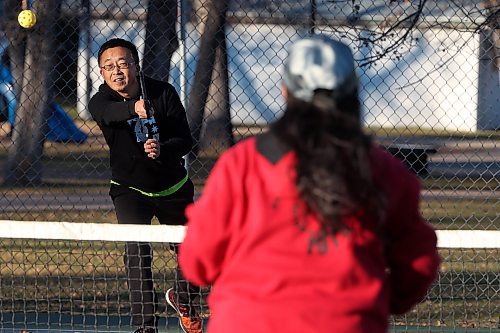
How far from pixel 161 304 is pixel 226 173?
5.06m

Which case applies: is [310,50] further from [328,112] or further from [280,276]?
[280,276]

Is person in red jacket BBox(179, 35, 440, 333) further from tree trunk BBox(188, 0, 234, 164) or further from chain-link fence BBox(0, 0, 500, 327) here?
tree trunk BBox(188, 0, 234, 164)

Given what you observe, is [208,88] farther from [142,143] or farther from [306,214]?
[306,214]

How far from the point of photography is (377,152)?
9.90ft

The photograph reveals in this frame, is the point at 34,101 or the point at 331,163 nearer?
the point at 331,163

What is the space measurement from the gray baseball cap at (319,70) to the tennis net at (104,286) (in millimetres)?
3288

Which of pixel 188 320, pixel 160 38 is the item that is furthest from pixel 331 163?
pixel 160 38

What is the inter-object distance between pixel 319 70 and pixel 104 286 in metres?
5.61

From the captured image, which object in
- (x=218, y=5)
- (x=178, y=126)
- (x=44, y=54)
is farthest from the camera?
(x=44, y=54)

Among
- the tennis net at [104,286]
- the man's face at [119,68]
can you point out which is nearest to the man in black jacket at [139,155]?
the man's face at [119,68]

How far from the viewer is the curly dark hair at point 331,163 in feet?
9.40

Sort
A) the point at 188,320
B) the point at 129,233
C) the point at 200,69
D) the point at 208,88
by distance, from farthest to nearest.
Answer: the point at 200,69
the point at 208,88
the point at 188,320
the point at 129,233

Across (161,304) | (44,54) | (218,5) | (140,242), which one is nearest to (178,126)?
(140,242)

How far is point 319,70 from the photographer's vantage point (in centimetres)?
296
